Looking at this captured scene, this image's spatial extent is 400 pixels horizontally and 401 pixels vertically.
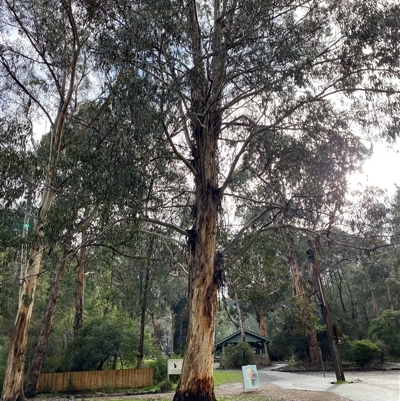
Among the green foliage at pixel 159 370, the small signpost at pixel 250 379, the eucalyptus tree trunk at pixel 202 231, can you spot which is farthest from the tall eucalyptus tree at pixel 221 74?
the green foliage at pixel 159 370

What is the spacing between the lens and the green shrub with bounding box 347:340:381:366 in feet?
54.1

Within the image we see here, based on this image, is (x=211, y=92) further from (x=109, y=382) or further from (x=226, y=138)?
(x=109, y=382)

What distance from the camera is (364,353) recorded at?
16531 millimetres

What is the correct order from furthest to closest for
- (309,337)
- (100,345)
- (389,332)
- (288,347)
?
1. (288,347)
2. (389,332)
3. (309,337)
4. (100,345)

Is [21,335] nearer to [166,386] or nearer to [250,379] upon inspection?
[166,386]

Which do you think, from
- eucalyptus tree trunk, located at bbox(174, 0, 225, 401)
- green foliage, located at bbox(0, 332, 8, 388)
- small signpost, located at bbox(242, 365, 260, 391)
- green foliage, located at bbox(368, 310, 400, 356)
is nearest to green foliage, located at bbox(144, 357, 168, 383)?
small signpost, located at bbox(242, 365, 260, 391)

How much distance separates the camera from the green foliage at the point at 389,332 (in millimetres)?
19219

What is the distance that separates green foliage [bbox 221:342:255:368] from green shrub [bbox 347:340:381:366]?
6787 mm

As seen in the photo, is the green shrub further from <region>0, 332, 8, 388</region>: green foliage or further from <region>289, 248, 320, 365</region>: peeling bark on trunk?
<region>0, 332, 8, 388</region>: green foliage

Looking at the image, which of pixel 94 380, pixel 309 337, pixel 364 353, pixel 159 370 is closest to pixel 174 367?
pixel 159 370

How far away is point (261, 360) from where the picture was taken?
23422mm

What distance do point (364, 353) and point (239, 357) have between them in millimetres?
8195

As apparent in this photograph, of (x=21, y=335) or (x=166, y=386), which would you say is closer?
(x=21, y=335)

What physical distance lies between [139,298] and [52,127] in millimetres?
7587
